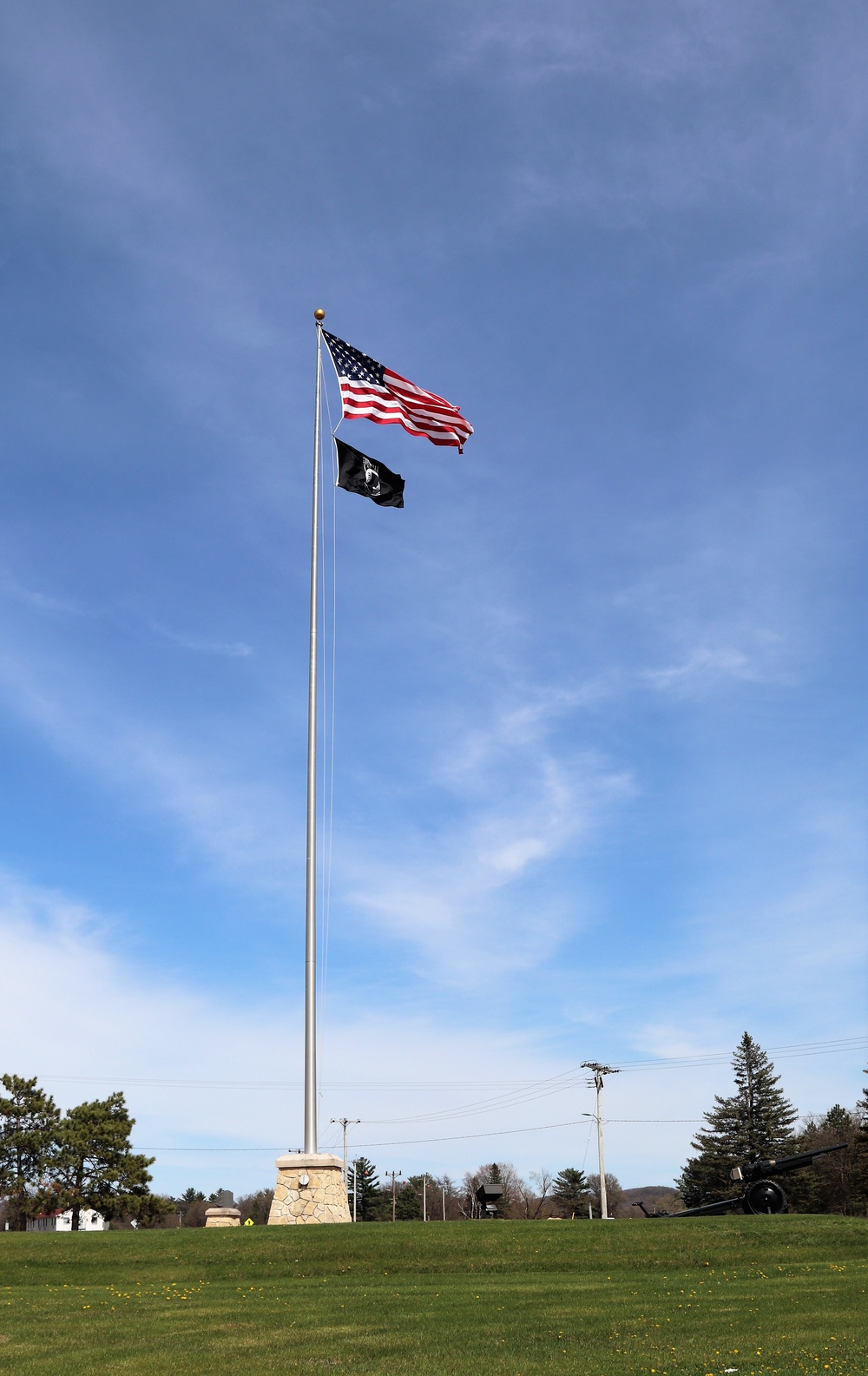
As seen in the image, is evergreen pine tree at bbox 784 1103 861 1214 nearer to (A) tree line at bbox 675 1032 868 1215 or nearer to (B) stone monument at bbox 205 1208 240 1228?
(A) tree line at bbox 675 1032 868 1215

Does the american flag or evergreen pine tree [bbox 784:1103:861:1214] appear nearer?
the american flag

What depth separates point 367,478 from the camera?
26625 millimetres

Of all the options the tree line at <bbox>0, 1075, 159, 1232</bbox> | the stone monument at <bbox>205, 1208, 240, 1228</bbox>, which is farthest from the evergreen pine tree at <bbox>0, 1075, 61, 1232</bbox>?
the stone monument at <bbox>205, 1208, 240, 1228</bbox>

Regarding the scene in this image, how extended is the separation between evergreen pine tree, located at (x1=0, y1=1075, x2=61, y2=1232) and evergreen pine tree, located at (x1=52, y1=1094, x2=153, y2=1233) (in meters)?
0.76

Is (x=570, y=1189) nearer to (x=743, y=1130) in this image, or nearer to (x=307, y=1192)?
(x=743, y=1130)

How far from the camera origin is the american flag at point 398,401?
85.8ft

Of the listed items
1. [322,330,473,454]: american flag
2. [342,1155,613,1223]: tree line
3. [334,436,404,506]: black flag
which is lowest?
[342,1155,613,1223]: tree line

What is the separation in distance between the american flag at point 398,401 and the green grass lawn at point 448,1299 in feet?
58.6

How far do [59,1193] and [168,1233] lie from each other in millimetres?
34545

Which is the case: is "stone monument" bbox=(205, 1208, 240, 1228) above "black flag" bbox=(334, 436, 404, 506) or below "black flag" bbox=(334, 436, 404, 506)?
below

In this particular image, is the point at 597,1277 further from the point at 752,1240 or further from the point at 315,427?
the point at 315,427

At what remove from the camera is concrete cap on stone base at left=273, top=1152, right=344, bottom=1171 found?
21.8 m

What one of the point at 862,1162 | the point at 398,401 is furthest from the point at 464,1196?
the point at 398,401

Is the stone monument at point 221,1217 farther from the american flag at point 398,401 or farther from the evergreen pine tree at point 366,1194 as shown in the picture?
the evergreen pine tree at point 366,1194
